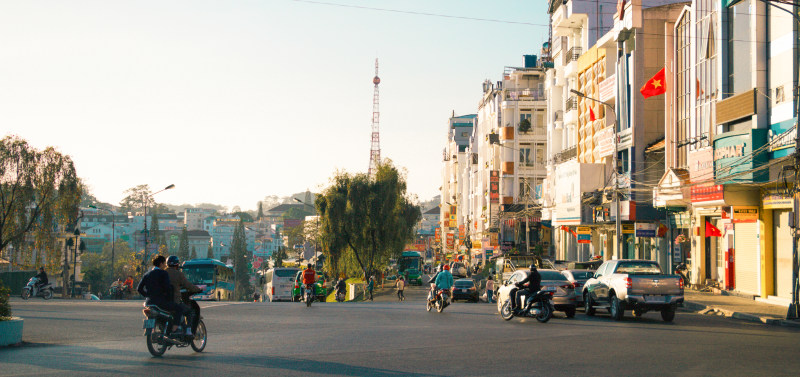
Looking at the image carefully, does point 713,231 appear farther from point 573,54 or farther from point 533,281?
point 573,54

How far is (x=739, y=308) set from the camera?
89.9 ft

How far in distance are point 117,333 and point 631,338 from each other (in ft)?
37.6

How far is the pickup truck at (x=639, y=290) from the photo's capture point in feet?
73.8

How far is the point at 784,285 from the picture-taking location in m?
30.4

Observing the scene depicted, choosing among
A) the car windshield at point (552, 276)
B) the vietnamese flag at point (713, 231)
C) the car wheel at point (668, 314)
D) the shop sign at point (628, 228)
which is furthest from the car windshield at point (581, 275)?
the shop sign at point (628, 228)

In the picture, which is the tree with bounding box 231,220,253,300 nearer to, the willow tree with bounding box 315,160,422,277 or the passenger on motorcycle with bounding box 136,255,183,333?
the willow tree with bounding box 315,160,422,277

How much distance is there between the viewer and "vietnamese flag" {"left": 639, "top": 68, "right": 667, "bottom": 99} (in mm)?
41844

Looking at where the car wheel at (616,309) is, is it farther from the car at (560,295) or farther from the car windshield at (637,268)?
the car at (560,295)

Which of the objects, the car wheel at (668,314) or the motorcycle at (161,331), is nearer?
the motorcycle at (161,331)

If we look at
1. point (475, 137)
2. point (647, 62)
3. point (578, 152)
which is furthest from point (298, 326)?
point (475, 137)

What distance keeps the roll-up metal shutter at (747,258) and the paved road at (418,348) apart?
409 inches

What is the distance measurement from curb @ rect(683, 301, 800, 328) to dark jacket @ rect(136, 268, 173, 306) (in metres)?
16.5

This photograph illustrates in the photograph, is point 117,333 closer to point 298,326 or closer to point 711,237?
point 298,326

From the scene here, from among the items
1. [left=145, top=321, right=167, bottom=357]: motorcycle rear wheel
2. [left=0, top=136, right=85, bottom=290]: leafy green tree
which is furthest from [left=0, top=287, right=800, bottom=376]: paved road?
[left=0, top=136, right=85, bottom=290]: leafy green tree
